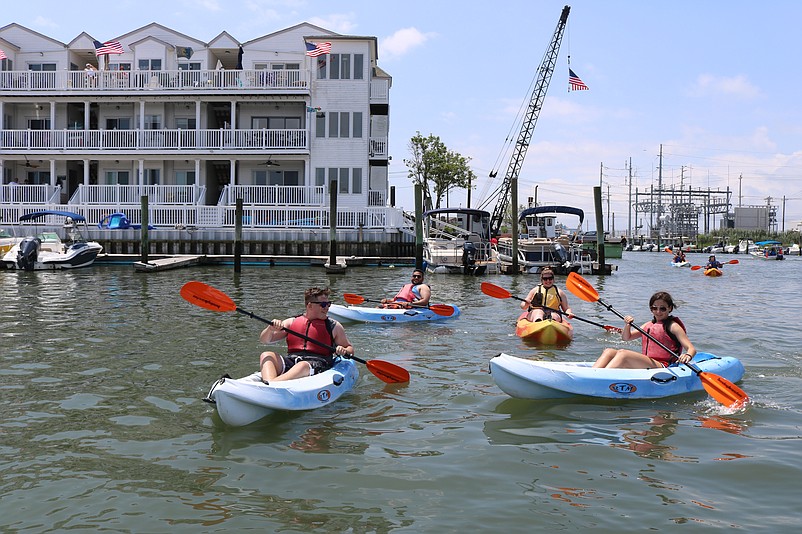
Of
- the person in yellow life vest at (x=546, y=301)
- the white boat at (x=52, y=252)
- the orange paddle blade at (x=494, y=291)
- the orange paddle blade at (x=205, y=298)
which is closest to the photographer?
the orange paddle blade at (x=205, y=298)

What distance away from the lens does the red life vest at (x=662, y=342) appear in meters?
9.12

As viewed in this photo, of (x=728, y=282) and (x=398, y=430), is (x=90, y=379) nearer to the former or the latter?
(x=398, y=430)

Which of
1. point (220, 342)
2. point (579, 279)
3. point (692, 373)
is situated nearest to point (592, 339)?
point (579, 279)

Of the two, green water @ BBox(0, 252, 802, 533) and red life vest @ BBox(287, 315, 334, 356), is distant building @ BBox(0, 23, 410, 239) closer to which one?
green water @ BBox(0, 252, 802, 533)

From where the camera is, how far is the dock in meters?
27.1

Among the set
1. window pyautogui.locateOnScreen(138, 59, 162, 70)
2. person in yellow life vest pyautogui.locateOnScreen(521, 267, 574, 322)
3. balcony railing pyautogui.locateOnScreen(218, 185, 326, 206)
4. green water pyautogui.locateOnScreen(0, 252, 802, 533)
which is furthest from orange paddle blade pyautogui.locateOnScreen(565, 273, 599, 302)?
window pyautogui.locateOnScreen(138, 59, 162, 70)

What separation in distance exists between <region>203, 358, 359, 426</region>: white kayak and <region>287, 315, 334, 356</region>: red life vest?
19.5 inches

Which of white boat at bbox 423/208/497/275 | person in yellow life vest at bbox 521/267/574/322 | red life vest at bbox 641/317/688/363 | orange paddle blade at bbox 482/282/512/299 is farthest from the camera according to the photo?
white boat at bbox 423/208/497/275

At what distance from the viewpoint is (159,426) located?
731cm

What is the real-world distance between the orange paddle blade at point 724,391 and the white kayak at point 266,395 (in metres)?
4.35

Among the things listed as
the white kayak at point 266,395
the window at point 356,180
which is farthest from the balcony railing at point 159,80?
the white kayak at point 266,395

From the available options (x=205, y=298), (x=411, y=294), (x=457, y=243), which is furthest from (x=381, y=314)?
(x=457, y=243)

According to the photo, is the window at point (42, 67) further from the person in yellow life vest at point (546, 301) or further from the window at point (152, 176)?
the person in yellow life vest at point (546, 301)

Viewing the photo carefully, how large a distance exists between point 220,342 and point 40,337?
128 inches
